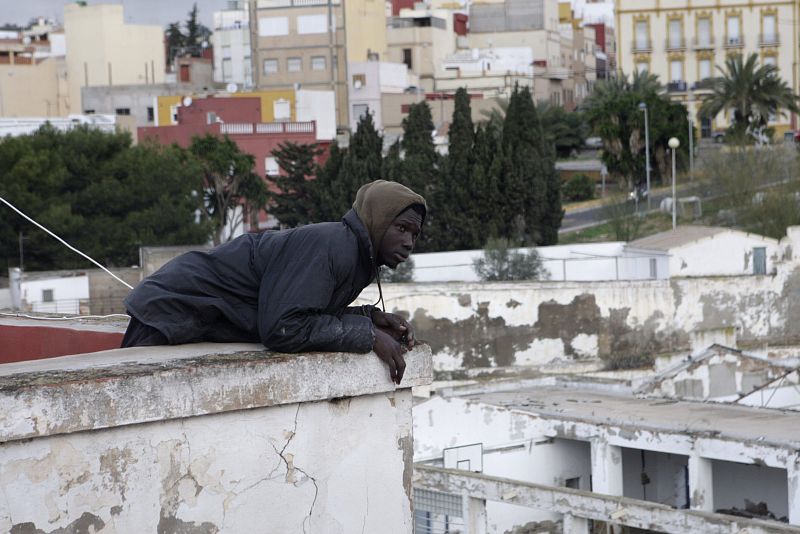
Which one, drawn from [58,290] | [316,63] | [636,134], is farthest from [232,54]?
[58,290]

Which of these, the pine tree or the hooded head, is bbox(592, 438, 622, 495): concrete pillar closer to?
the hooded head

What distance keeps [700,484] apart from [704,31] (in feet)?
156

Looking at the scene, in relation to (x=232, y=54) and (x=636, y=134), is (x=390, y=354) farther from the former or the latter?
(x=232, y=54)

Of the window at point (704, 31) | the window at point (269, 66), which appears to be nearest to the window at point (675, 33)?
the window at point (704, 31)

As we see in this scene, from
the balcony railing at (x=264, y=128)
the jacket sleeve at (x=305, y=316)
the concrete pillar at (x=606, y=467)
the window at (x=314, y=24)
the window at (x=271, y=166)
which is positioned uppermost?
the window at (x=314, y=24)

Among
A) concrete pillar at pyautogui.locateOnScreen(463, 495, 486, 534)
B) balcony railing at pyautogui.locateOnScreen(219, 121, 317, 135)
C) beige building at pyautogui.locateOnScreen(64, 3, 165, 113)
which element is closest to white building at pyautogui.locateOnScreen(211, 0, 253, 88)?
beige building at pyautogui.locateOnScreen(64, 3, 165, 113)

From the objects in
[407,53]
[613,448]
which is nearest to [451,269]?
[613,448]

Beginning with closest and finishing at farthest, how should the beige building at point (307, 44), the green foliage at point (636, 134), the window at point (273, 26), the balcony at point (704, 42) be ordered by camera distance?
the green foliage at point (636, 134)
the balcony at point (704, 42)
the beige building at point (307, 44)
the window at point (273, 26)

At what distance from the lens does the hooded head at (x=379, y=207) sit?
4484 millimetres

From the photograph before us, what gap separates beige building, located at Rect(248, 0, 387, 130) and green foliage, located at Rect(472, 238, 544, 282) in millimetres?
30146

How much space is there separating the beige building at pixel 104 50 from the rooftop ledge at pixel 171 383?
66609 millimetres

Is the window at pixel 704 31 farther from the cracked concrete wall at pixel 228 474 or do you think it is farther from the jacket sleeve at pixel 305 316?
the jacket sleeve at pixel 305 316

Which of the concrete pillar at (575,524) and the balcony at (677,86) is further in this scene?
the balcony at (677,86)

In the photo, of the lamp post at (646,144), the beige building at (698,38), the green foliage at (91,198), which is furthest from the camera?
the beige building at (698,38)
